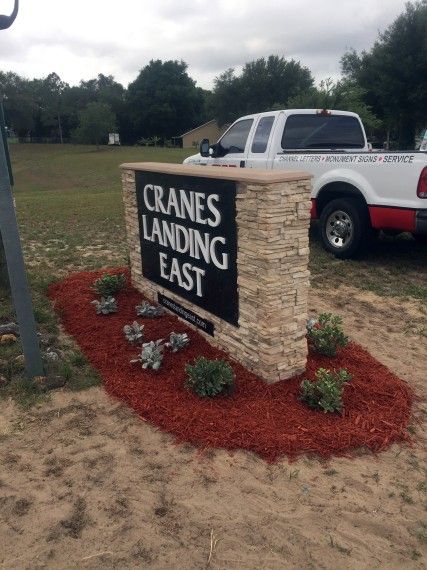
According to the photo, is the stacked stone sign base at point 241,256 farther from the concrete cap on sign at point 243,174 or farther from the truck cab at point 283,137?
the truck cab at point 283,137

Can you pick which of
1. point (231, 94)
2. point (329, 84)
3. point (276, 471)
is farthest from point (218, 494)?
point (231, 94)

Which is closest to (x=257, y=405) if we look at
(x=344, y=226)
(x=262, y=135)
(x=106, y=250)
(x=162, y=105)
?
(x=344, y=226)

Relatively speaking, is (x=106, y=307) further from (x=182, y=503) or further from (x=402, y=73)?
(x=402, y=73)

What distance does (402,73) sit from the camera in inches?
1014

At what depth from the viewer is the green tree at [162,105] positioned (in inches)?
2430

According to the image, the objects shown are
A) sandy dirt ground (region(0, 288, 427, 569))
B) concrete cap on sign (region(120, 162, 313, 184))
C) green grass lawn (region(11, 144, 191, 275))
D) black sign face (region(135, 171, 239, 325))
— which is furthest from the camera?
green grass lawn (region(11, 144, 191, 275))

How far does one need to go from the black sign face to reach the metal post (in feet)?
4.72

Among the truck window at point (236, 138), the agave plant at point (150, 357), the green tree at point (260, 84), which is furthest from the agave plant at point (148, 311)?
the green tree at point (260, 84)

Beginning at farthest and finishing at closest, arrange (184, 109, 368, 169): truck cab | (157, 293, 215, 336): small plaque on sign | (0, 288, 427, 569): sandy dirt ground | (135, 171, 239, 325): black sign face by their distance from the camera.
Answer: (184, 109, 368, 169): truck cab < (157, 293, 215, 336): small plaque on sign < (135, 171, 239, 325): black sign face < (0, 288, 427, 569): sandy dirt ground

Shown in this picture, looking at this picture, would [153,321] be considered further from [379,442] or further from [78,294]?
[379,442]

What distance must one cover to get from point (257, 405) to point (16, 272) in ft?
6.87

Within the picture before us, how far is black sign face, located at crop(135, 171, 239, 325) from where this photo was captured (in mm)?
3936

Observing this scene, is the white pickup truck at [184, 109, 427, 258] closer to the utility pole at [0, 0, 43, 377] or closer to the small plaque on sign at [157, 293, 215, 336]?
the small plaque on sign at [157, 293, 215, 336]

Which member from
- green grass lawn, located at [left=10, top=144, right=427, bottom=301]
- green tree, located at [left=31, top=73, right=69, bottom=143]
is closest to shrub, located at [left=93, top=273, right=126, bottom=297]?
green grass lawn, located at [left=10, top=144, right=427, bottom=301]
